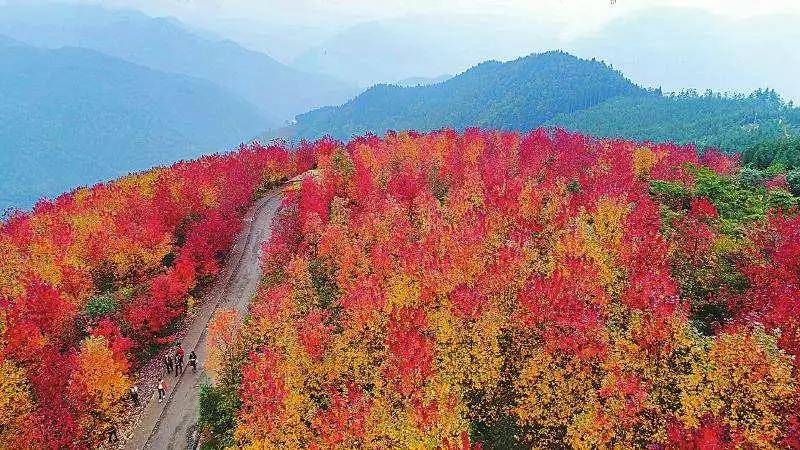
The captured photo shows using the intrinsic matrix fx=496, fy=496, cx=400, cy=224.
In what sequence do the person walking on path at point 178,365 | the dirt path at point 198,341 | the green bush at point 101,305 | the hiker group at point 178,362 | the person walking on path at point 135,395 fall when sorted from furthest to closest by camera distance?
the green bush at point 101,305 → the hiker group at point 178,362 → the person walking on path at point 178,365 → the person walking on path at point 135,395 → the dirt path at point 198,341

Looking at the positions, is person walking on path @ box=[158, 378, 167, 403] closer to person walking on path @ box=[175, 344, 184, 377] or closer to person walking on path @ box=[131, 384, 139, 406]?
person walking on path @ box=[131, 384, 139, 406]

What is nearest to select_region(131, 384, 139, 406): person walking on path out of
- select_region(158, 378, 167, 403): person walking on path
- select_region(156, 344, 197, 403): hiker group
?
select_region(158, 378, 167, 403): person walking on path

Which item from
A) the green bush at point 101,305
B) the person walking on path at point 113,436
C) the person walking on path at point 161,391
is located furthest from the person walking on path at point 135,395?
the green bush at point 101,305

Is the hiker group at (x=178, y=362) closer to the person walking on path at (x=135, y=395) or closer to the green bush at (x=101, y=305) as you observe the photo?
the person walking on path at (x=135, y=395)

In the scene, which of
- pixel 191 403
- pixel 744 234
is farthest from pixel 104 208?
pixel 744 234

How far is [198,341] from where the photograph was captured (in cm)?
5212

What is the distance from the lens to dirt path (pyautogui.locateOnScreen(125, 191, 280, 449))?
41.1 metres

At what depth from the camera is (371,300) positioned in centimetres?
3778

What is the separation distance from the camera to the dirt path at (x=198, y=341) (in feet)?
135

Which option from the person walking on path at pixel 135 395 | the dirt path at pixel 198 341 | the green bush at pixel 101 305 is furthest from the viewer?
the green bush at pixel 101 305

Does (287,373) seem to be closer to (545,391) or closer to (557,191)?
(545,391)

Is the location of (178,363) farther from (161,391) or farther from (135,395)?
(135,395)

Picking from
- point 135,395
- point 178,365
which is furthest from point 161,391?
point 178,365

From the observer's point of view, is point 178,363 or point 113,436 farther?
point 178,363
